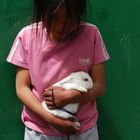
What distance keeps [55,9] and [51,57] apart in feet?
0.55

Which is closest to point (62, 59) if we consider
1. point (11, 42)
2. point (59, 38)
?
point (59, 38)

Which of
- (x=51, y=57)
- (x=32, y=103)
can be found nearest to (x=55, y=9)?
(x=51, y=57)

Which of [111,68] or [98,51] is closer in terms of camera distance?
[98,51]

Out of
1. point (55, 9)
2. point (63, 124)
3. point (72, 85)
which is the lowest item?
point (63, 124)

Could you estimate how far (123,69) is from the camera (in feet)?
5.02

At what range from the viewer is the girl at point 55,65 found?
1312 millimetres

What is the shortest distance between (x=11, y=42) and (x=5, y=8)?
0.11 meters

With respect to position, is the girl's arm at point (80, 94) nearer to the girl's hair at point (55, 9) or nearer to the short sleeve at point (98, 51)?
the short sleeve at point (98, 51)

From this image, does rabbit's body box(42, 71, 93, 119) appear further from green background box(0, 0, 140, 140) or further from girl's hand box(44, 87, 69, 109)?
green background box(0, 0, 140, 140)

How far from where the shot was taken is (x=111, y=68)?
1526mm

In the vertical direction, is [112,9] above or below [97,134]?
above

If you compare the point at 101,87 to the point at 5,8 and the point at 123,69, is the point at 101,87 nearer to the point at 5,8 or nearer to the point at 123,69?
the point at 123,69

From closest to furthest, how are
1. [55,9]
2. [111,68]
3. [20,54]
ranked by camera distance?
[55,9] → [20,54] → [111,68]

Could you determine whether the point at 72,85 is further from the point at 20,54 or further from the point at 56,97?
the point at 20,54
